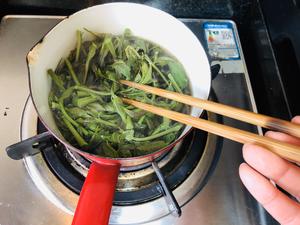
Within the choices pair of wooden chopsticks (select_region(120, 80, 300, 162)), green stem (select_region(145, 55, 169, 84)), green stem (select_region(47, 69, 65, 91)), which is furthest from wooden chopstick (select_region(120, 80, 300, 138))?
green stem (select_region(47, 69, 65, 91))

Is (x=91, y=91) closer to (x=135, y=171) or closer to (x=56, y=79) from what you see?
(x=56, y=79)

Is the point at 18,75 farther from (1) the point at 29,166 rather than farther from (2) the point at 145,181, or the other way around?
(2) the point at 145,181

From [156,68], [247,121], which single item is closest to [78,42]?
[156,68]

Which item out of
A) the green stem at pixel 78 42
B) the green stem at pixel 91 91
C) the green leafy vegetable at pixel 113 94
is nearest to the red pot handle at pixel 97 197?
the green leafy vegetable at pixel 113 94

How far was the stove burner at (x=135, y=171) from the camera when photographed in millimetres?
762

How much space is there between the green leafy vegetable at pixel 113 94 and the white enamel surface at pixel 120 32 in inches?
0.7

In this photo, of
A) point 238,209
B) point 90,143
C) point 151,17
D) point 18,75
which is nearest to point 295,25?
point 151,17

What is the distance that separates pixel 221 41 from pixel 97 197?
24.2 inches

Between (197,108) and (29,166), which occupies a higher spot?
(197,108)

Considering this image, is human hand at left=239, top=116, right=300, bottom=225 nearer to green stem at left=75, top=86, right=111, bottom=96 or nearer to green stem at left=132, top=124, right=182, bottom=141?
green stem at left=132, top=124, right=182, bottom=141

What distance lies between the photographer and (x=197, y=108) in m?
0.72

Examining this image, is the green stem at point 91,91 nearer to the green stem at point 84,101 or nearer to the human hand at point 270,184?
the green stem at point 84,101

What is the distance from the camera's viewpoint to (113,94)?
0.78m

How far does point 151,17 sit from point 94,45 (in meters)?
0.15
